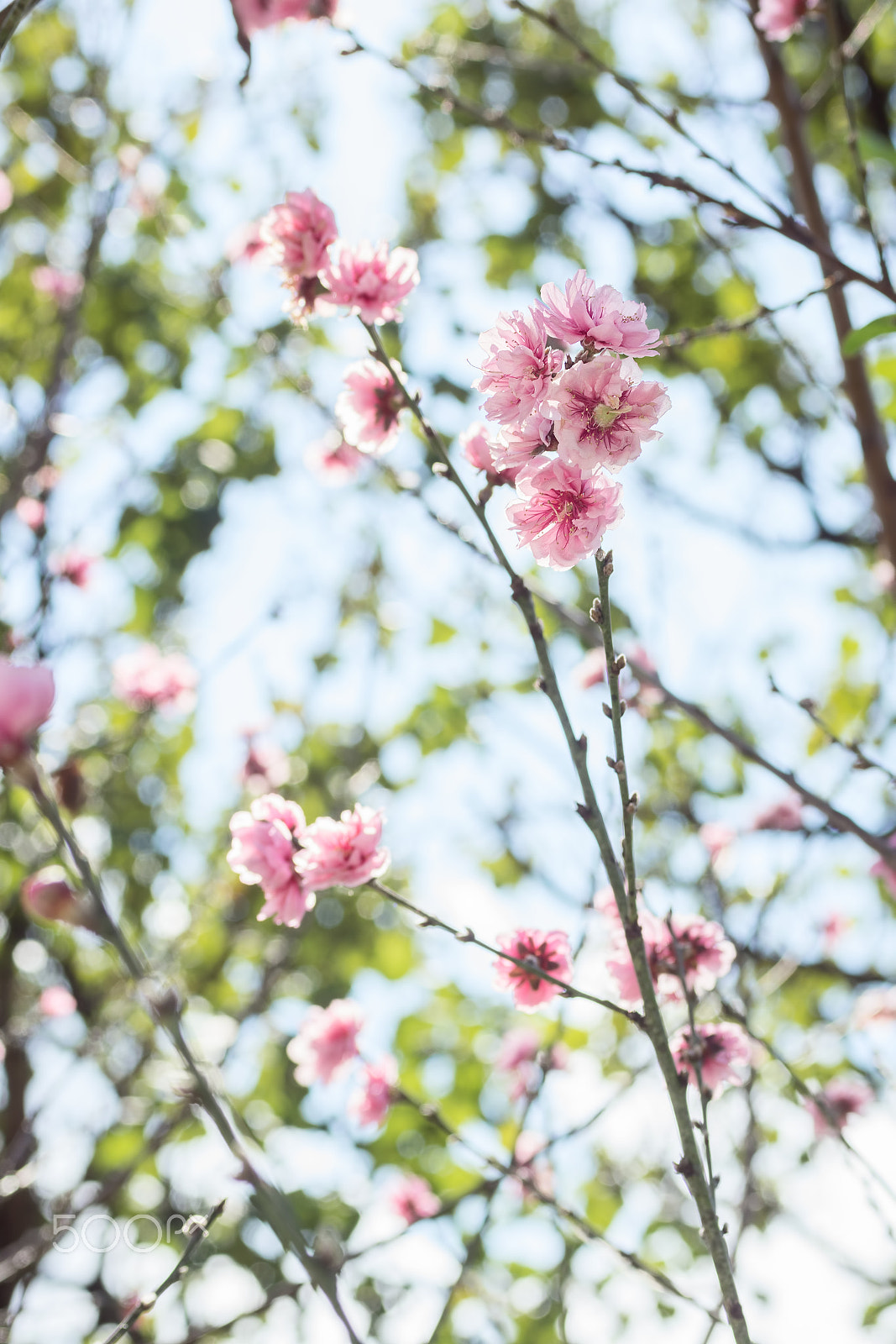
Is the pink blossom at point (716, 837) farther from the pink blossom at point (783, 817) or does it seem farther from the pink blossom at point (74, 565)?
the pink blossom at point (74, 565)

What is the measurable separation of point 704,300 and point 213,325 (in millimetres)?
1936

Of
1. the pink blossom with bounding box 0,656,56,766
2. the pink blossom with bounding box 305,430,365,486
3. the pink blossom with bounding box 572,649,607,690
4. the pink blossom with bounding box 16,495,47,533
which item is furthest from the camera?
the pink blossom with bounding box 16,495,47,533

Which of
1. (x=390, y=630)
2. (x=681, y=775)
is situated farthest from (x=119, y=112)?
(x=681, y=775)

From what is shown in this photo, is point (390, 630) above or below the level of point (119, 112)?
below

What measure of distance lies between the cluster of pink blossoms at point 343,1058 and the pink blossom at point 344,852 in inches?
31.5

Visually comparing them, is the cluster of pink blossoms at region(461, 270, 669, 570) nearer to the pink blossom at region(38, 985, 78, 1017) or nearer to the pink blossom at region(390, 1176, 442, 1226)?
the pink blossom at region(390, 1176, 442, 1226)

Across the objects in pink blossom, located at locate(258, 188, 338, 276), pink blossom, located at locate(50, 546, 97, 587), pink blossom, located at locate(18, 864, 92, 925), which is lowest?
pink blossom, located at locate(18, 864, 92, 925)

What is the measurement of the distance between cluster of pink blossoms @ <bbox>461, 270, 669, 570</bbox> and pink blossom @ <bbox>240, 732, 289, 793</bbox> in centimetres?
246

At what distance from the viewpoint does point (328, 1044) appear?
204 cm

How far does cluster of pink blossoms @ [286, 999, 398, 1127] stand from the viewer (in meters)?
2.00

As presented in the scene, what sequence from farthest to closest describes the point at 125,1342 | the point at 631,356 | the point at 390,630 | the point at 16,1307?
1. the point at 390,630
2. the point at 125,1342
3. the point at 16,1307
4. the point at 631,356

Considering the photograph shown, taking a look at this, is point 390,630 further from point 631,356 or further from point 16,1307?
point 631,356

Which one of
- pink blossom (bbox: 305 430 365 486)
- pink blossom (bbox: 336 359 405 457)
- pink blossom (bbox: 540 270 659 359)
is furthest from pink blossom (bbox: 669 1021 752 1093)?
pink blossom (bbox: 305 430 365 486)

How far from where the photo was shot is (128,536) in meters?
3.56
